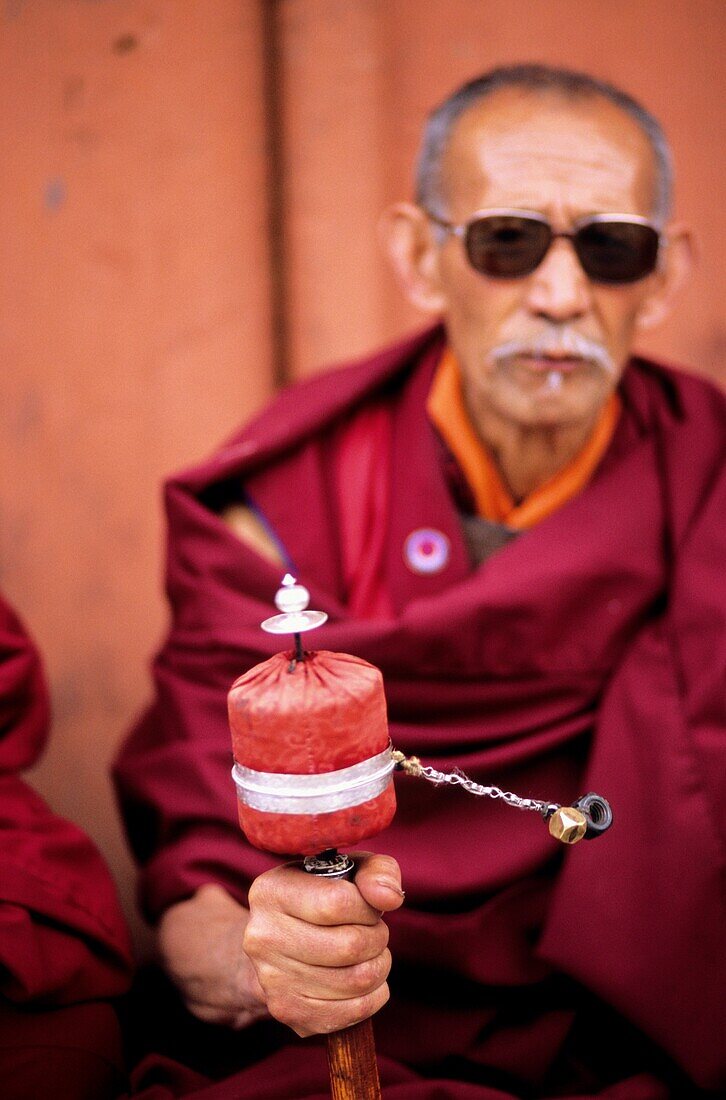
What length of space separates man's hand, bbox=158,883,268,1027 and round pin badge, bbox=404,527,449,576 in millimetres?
544

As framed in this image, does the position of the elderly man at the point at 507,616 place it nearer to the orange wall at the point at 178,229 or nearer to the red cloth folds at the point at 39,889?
the red cloth folds at the point at 39,889

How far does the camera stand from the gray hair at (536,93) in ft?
5.39

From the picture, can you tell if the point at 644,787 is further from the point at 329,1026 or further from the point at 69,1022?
the point at 69,1022

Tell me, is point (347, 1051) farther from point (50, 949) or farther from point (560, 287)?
point (560, 287)

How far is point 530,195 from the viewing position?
1560 millimetres

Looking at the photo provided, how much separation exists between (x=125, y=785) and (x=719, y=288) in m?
1.76

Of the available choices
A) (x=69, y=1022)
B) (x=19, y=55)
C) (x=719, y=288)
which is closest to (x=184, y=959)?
(x=69, y=1022)

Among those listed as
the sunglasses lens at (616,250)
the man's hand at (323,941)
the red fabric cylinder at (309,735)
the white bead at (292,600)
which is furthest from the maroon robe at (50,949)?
the sunglasses lens at (616,250)

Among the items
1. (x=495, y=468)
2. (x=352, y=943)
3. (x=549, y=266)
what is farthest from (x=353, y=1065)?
(x=549, y=266)

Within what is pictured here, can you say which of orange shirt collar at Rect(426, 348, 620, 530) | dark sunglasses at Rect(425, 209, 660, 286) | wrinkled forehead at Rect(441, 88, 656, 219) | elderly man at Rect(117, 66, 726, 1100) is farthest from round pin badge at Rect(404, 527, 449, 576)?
wrinkled forehead at Rect(441, 88, 656, 219)

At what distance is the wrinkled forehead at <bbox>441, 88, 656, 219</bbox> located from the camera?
5.11 ft

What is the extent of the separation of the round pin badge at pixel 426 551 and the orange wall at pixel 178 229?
0.91 meters

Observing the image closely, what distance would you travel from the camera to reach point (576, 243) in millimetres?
1549

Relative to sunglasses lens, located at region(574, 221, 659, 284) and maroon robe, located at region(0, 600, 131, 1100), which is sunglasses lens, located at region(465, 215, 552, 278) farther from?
maroon robe, located at region(0, 600, 131, 1100)
